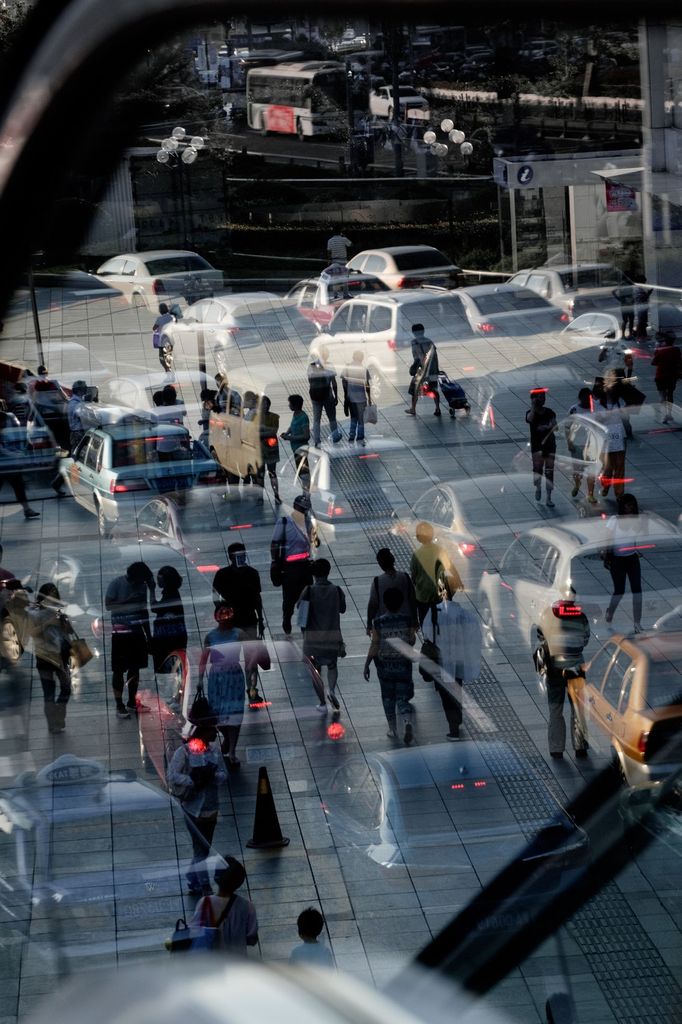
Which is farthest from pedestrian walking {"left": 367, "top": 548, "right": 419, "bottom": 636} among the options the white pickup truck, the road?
the white pickup truck

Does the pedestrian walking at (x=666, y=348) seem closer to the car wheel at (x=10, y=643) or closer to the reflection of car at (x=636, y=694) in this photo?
the reflection of car at (x=636, y=694)

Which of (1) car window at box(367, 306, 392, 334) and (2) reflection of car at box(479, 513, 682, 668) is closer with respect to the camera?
(1) car window at box(367, 306, 392, 334)

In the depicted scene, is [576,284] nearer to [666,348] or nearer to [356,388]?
[666,348]

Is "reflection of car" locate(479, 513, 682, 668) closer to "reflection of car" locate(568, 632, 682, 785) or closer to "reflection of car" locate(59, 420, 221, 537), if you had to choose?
"reflection of car" locate(568, 632, 682, 785)

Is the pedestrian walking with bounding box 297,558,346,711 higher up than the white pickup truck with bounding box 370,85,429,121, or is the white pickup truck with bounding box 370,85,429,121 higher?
the white pickup truck with bounding box 370,85,429,121

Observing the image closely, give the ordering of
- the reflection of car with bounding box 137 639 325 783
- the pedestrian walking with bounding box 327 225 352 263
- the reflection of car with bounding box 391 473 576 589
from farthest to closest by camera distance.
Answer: the reflection of car with bounding box 391 473 576 589 < the reflection of car with bounding box 137 639 325 783 < the pedestrian walking with bounding box 327 225 352 263

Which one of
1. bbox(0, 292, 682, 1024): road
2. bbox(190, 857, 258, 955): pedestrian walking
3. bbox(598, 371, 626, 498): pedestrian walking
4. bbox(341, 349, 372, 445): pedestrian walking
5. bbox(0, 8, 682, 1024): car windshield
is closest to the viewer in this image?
bbox(190, 857, 258, 955): pedestrian walking

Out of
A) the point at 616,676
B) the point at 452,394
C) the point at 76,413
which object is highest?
the point at 76,413

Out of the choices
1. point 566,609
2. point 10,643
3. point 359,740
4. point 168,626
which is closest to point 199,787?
point 359,740
